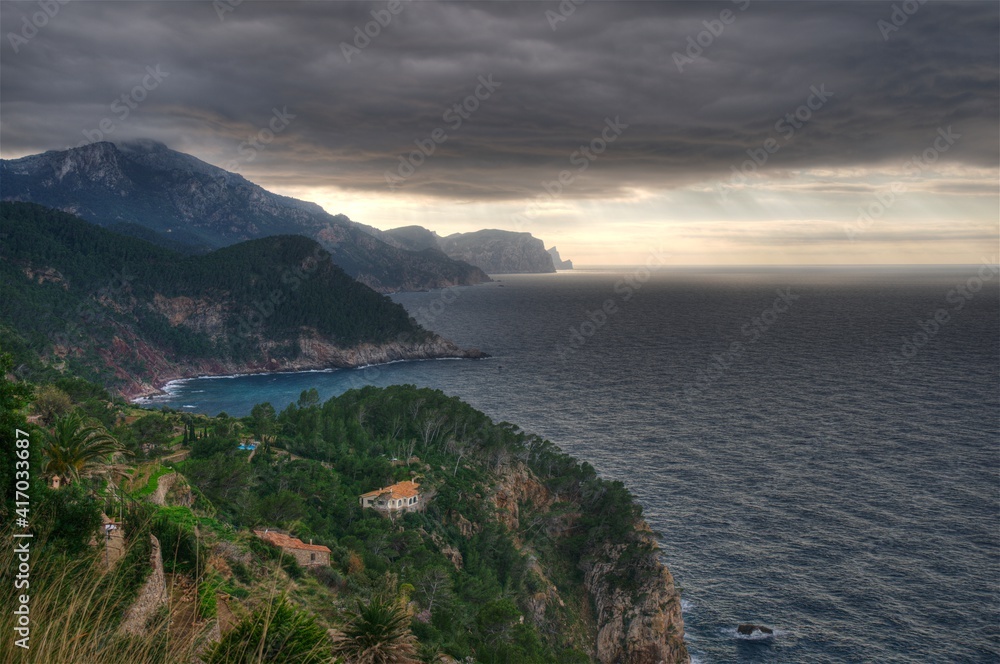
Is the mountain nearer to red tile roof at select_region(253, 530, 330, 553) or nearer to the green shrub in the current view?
red tile roof at select_region(253, 530, 330, 553)

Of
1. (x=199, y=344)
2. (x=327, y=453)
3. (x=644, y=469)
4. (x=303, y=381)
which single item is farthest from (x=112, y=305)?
(x=644, y=469)

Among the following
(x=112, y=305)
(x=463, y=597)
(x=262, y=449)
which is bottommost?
(x=463, y=597)

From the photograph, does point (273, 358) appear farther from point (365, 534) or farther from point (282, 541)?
point (282, 541)

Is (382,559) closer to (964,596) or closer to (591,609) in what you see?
(591,609)

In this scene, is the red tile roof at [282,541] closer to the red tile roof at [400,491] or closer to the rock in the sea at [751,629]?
the red tile roof at [400,491]

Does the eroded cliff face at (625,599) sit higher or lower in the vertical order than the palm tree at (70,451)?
lower

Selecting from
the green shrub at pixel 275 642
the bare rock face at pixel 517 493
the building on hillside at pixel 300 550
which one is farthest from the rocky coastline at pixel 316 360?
the green shrub at pixel 275 642
